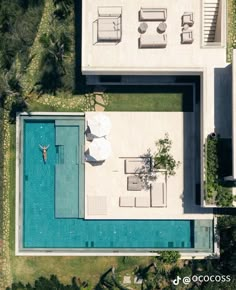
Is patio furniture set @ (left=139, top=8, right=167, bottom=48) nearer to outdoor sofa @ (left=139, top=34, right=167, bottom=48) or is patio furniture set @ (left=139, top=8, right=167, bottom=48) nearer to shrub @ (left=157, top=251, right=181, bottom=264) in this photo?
outdoor sofa @ (left=139, top=34, right=167, bottom=48)

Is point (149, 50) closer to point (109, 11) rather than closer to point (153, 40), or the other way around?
point (153, 40)

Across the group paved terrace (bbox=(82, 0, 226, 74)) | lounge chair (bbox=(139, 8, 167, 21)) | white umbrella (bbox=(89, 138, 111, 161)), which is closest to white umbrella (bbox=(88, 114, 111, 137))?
white umbrella (bbox=(89, 138, 111, 161))

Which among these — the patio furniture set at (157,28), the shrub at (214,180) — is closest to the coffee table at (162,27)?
the patio furniture set at (157,28)

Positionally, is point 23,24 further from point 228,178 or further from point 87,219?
point 228,178

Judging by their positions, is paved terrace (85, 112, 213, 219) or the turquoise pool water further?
the turquoise pool water

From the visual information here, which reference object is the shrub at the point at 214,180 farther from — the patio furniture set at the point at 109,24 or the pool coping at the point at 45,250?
the patio furniture set at the point at 109,24

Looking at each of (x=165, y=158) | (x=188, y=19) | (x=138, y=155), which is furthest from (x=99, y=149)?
(x=188, y=19)
